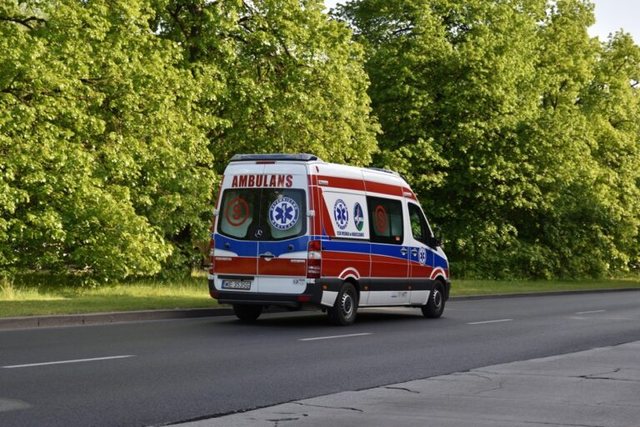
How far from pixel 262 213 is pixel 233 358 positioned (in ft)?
17.6

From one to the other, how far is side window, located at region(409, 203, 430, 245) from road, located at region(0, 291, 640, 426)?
1596mm

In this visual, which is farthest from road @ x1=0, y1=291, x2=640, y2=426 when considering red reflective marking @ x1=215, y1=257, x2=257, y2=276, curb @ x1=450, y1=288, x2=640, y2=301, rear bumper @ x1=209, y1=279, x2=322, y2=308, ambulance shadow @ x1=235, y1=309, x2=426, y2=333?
curb @ x1=450, y1=288, x2=640, y2=301

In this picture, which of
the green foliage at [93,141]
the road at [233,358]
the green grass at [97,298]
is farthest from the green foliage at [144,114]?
the road at [233,358]

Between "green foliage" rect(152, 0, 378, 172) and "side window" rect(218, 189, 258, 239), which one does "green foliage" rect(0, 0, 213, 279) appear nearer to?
"green foliage" rect(152, 0, 378, 172)

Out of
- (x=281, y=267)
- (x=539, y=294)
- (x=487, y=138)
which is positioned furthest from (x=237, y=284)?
(x=487, y=138)

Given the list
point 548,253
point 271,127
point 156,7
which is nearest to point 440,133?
point 548,253

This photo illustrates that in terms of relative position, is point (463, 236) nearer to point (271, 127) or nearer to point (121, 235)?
point (271, 127)

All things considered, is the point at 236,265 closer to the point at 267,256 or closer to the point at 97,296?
the point at 267,256

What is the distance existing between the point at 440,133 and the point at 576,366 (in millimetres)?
31368

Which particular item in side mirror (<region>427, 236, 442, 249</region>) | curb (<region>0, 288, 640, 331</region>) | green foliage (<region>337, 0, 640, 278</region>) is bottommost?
curb (<region>0, 288, 640, 331</region>)

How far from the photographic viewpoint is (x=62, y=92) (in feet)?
78.8

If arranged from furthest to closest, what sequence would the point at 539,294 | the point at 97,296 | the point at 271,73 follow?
the point at 539,294 → the point at 271,73 → the point at 97,296

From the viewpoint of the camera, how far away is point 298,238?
16781 mm

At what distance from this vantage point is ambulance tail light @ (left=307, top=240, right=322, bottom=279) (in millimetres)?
16609
